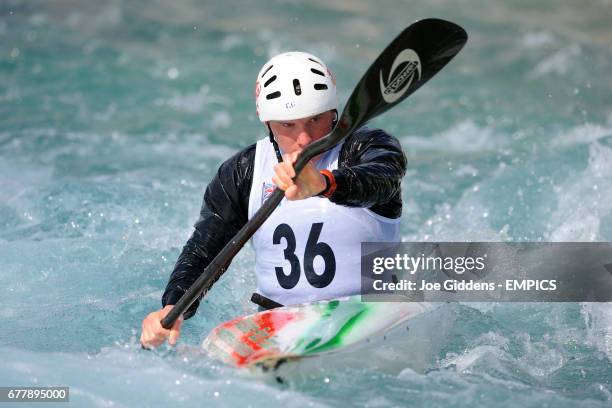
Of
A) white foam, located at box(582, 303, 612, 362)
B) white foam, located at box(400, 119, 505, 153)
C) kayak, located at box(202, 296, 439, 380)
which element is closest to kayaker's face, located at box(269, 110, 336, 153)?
kayak, located at box(202, 296, 439, 380)

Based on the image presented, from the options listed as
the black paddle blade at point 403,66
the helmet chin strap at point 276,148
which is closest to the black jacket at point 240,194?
the helmet chin strap at point 276,148

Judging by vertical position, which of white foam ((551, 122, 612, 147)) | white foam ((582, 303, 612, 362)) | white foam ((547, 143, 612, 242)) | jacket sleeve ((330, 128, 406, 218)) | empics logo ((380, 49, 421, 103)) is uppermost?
white foam ((551, 122, 612, 147))

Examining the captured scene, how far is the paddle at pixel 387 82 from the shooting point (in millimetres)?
3666

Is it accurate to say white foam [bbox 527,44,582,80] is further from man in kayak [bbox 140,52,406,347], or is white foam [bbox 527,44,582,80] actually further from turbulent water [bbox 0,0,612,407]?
man in kayak [bbox 140,52,406,347]

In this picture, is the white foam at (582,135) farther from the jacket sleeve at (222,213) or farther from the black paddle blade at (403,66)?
the jacket sleeve at (222,213)

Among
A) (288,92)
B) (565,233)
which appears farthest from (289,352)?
(565,233)

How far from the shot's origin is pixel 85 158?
820 centimetres

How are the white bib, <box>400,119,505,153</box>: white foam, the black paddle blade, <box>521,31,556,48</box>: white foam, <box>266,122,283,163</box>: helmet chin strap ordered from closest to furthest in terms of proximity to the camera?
1. the black paddle blade
2. the white bib
3. <box>266,122,283,163</box>: helmet chin strap
4. <box>400,119,505,153</box>: white foam
5. <box>521,31,556,48</box>: white foam

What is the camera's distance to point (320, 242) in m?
4.11

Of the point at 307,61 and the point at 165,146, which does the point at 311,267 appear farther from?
the point at 165,146

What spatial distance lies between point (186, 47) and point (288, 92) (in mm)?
7319

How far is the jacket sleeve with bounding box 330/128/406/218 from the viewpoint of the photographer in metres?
3.60

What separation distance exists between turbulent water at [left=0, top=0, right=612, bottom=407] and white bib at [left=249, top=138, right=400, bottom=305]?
456 millimetres

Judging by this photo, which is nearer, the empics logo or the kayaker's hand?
the kayaker's hand
